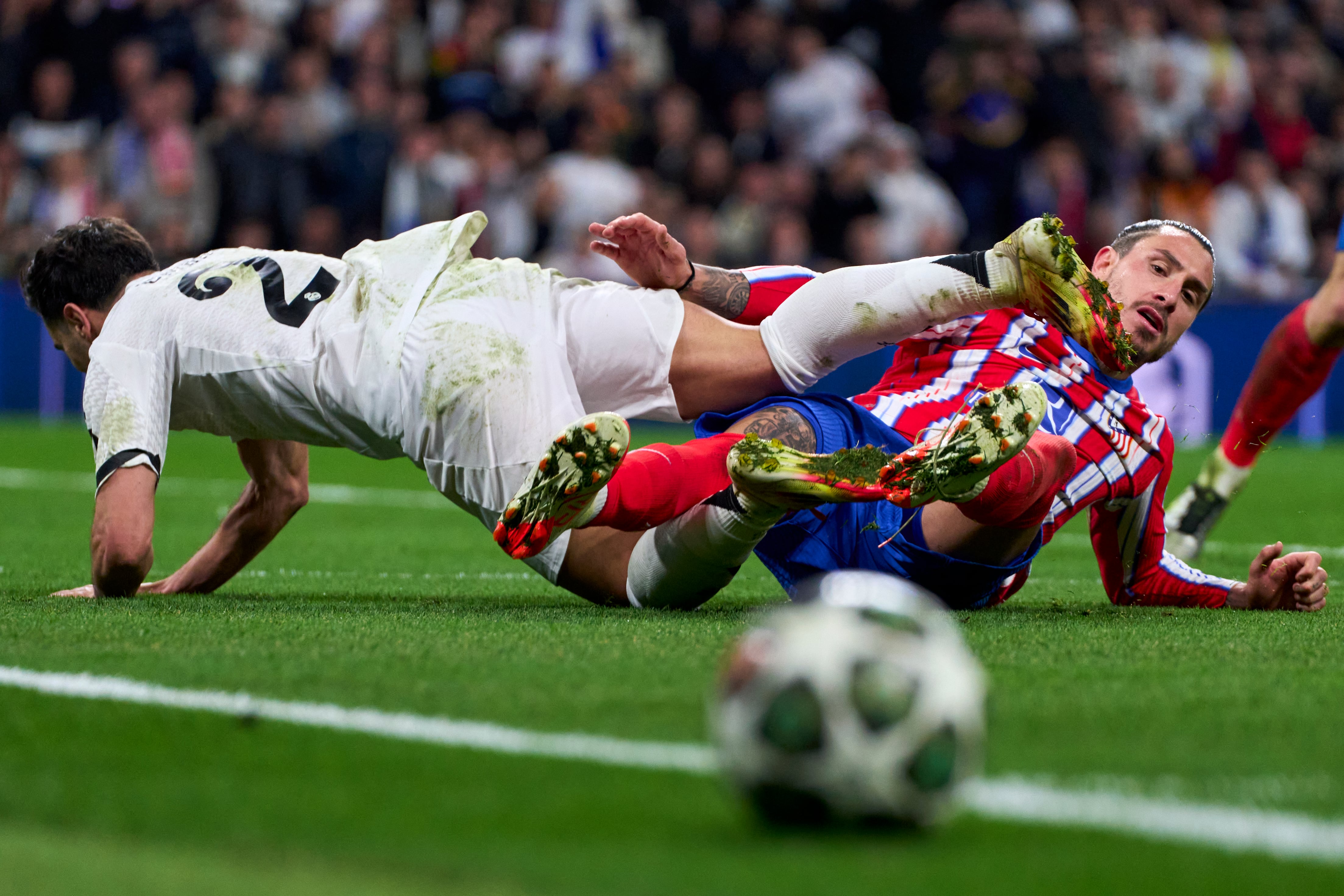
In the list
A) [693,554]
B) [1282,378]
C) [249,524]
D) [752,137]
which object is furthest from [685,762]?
[752,137]

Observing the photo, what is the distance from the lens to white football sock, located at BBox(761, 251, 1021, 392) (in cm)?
372

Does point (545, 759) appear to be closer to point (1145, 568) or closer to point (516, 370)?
point (516, 370)

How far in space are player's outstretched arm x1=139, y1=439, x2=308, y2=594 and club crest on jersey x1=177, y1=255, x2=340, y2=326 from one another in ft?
1.66

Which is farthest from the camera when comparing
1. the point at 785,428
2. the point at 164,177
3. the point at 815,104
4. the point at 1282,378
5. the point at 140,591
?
the point at 815,104

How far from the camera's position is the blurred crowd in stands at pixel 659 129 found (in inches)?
464

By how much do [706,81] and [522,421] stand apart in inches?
386

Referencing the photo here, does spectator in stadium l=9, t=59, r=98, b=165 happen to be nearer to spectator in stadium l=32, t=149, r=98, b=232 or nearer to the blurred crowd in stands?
the blurred crowd in stands

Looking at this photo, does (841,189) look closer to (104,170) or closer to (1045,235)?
(104,170)

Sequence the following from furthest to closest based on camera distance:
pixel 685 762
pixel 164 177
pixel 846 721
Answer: pixel 164 177 → pixel 685 762 → pixel 846 721

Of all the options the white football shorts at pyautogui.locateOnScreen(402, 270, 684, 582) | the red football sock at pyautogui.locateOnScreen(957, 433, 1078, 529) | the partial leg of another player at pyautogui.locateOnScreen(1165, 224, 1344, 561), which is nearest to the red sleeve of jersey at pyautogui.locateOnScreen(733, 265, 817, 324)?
the white football shorts at pyautogui.locateOnScreen(402, 270, 684, 582)

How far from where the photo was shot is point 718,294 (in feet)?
13.4

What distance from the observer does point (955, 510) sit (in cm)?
361

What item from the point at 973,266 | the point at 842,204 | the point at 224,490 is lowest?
the point at 224,490

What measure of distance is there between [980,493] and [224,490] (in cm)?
565
